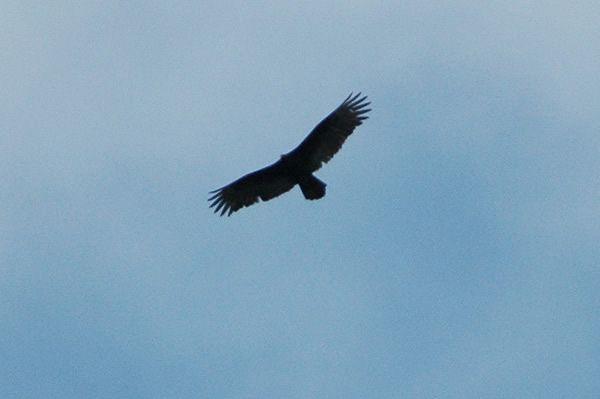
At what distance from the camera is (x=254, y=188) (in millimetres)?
34188

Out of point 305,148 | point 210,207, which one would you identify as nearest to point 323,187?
point 305,148

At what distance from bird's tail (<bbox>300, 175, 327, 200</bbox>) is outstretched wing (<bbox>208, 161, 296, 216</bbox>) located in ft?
1.61

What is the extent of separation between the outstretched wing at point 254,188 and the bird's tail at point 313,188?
49 centimetres

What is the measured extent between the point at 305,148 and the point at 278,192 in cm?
144

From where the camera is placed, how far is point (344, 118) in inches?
1313

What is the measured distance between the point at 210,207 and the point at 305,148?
2996 millimetres

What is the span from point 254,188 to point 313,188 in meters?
1.84

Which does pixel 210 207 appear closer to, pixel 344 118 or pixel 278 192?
pixel 278 192

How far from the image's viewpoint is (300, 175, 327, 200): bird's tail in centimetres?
3291

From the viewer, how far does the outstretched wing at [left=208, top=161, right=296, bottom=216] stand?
110 feet

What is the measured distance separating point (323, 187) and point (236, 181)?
2.40 m

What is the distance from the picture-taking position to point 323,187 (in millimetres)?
32875

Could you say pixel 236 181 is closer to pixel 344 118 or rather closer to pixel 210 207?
pixel 210 207

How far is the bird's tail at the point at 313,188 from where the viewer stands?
32.9m
